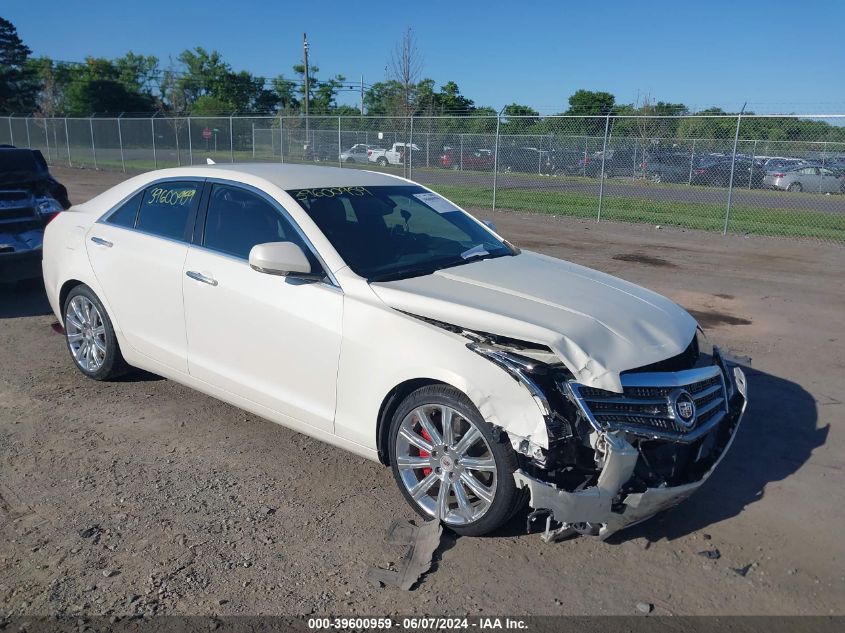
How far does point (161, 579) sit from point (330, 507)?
3.14 feet

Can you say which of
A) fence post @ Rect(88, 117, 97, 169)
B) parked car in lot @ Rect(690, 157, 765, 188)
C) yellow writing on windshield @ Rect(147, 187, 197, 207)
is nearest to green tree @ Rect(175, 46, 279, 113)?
fence post @ Rect(88, 117, 97, 169)

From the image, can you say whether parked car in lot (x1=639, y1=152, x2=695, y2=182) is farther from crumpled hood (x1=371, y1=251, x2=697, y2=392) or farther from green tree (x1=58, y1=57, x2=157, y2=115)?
green tree (x1=58, y1=57, x2=157, y2=115)

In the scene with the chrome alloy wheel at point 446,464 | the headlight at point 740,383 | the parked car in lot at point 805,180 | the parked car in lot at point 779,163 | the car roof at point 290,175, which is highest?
the car roof at point 290,175

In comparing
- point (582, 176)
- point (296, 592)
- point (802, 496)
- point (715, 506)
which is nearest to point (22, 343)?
point (296, 592)

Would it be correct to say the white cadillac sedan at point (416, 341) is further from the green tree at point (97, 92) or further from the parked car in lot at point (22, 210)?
the green tree at point (97, 92)

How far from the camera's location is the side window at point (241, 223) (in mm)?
4508

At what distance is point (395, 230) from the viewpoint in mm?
4738

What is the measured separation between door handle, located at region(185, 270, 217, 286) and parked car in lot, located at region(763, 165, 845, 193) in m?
20.9

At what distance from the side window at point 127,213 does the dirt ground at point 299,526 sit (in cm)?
123

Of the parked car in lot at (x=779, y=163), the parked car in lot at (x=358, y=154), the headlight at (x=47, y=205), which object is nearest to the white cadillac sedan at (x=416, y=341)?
the headlight at (x=47, y=205)

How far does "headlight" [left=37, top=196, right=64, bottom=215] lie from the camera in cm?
848

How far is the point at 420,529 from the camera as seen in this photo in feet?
12.2

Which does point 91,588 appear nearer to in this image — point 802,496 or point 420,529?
point 420,529

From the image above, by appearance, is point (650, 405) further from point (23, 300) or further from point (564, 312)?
point (23, 300)
